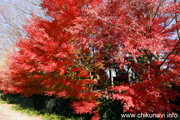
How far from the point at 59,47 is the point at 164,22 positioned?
4412 mm

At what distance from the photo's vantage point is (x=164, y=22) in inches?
201

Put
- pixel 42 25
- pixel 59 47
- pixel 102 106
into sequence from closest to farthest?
pixel 59 47
pixel 102 106
pixel 42 25

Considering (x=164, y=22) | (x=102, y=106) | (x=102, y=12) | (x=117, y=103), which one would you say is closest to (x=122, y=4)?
(x=102, y=12)

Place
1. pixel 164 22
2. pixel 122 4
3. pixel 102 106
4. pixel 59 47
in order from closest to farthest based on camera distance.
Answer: pixel 122 4 → pixel 164 22 → pixel 59 47 → pixel 102 106

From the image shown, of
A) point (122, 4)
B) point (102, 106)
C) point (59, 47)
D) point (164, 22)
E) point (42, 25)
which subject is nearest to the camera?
point (122, 4)

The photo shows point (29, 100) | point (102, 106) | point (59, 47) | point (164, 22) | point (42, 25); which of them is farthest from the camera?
point (29, 100)

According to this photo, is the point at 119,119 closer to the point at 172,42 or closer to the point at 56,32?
the point at 172,42

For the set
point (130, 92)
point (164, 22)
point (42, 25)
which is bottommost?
point (130, 92)

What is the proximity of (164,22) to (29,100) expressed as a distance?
11.7 m

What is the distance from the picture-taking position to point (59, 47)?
5.66m

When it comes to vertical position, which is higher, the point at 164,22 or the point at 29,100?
the point at 164,22

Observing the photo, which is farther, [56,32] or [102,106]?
[102,106]

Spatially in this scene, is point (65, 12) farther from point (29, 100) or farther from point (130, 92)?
point (29, 100)

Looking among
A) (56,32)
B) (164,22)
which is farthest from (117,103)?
(56,32)
